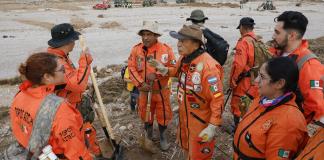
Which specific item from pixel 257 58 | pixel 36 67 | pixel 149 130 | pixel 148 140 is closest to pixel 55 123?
pixel 36 67

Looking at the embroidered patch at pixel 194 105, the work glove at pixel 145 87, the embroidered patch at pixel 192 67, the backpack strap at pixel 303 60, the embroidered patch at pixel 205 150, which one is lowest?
the embroidered patch at pixel 205 150

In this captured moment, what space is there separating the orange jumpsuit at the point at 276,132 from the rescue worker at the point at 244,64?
2360mm

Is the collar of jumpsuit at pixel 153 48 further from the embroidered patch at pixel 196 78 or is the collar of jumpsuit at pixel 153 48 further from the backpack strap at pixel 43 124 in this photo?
the backpack strap at pixel 43 124

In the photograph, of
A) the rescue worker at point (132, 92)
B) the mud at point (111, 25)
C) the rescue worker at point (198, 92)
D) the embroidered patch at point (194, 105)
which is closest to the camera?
the rescue worker at point (198, 92)

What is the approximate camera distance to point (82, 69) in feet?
13.4

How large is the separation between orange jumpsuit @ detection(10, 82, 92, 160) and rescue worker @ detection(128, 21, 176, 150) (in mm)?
2514

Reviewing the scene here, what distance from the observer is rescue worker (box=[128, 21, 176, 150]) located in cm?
528

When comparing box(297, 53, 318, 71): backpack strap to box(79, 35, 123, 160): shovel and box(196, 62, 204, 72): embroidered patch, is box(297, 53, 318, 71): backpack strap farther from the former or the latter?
box(79, 35, 123, 160): shovel

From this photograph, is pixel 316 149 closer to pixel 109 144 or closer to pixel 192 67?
pixel 192 67

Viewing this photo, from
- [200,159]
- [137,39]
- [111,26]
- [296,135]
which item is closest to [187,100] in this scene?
[200,159]

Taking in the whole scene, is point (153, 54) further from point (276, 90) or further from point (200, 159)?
point (276, 90)

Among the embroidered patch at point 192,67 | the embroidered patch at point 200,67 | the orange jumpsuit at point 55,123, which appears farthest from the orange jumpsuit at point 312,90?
the orange jumpsuit at point 55,123

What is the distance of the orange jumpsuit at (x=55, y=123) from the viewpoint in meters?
2.70

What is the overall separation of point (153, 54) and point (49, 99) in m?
2.73
